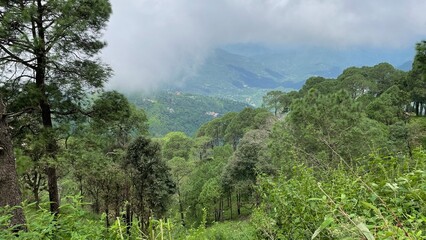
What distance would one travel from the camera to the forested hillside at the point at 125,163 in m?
2.24

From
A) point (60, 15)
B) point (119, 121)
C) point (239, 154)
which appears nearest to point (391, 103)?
point (239, 154)

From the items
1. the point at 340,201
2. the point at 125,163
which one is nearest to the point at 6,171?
the point at 340,201

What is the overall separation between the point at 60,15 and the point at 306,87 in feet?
163

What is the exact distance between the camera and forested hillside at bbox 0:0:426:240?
7.34 feet

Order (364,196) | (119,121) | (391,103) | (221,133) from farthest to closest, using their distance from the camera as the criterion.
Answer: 1. (221,133)
2. (391,103)
3. (119,121)
4. (364,196)

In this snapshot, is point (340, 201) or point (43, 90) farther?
point (43, 90)

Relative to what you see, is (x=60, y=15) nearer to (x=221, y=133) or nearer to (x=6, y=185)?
(x=6, y=185)

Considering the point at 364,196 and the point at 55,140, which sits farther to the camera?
the point at 55,140

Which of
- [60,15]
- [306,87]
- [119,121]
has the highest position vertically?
[306,87]

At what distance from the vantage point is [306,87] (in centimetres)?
5406

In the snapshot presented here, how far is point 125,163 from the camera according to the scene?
696 inches

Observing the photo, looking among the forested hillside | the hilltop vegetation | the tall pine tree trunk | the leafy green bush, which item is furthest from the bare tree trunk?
the tall pine tree trunk

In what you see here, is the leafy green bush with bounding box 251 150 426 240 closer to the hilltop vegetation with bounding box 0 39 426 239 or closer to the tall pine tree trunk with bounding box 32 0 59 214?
the hilltop vegetation with bounding box 0 39 426 239

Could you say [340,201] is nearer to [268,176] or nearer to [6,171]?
[268,176]
